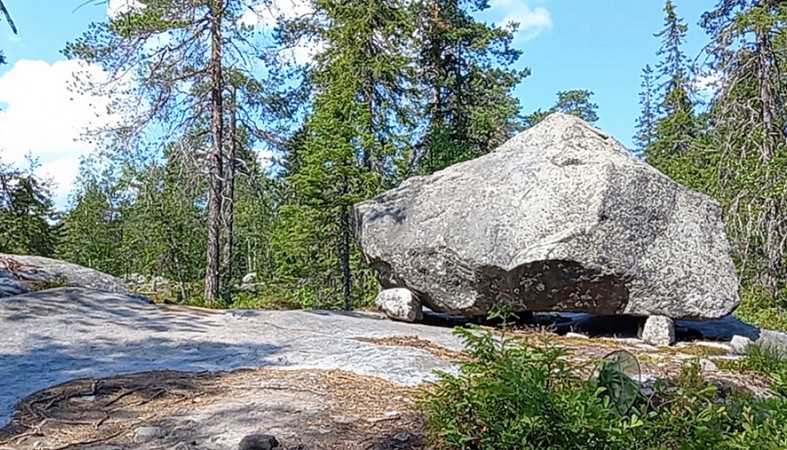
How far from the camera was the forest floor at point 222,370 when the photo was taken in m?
3.33

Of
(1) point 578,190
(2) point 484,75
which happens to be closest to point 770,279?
(1) point 578,190

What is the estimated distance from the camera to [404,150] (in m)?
12.9

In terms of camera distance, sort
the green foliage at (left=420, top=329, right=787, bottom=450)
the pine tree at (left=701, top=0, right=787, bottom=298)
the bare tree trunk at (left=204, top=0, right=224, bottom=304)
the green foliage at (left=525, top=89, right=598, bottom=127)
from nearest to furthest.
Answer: the green foliage at (left=420, top=329, right=787, bottom=450) < the pine tree at (left=701, top=0, right=787, bottom=298) < the bare tree trunk at (left=204, top=0, right=224, bottom=304) < the green foliage at (left=525, top=89, right=598, bottom=127)

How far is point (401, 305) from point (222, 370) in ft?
10.9

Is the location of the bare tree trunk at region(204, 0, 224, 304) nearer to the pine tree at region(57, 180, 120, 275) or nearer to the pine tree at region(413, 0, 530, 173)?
the pine tree at region(413, 0, 530, 173)

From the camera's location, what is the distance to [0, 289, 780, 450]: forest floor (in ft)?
10.9

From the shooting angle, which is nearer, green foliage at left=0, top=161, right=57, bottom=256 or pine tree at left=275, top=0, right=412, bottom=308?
green foliage at left=0, top=161, right=57, bottom=256

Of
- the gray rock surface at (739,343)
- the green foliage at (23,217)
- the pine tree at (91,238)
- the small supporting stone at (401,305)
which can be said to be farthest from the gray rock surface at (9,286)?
the pine tree at (91,238)

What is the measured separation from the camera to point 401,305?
772cm

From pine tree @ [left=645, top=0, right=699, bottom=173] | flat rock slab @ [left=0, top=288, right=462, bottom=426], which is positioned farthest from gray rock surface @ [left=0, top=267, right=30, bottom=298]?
pine tree @ [left=645, top=0, right=699, bottom=173]

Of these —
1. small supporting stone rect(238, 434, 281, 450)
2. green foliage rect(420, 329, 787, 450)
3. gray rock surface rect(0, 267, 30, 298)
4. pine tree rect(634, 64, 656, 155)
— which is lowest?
small supporting stone rect(238, 434, 281, 450)

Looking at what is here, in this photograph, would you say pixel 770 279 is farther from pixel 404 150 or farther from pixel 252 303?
pixel 252 303

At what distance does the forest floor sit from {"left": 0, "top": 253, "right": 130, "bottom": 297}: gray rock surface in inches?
56.1

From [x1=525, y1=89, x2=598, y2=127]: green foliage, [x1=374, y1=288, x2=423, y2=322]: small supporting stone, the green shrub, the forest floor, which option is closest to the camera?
the forest floor
